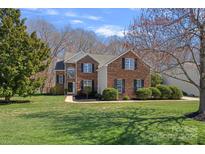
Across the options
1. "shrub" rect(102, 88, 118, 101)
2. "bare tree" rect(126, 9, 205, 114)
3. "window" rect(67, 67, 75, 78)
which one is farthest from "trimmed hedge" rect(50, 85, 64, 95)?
"bare tree" rect(126, 9, 205, 114)

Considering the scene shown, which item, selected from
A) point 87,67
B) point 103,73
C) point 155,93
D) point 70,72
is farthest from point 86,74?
point 155,93

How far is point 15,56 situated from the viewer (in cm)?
2094

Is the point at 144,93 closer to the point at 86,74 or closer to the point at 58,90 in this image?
the point at 86,74

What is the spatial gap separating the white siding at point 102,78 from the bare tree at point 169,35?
14982 mm

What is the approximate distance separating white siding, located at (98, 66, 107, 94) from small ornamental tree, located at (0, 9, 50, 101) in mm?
6796

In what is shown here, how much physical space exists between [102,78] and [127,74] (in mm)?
2486

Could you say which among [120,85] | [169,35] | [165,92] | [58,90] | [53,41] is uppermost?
[53,41]

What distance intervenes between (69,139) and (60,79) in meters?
26.9

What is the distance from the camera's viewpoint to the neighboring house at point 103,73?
86.4ft

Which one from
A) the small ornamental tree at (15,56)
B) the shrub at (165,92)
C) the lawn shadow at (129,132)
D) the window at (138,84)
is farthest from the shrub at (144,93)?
the lawn shadow at (129,132)

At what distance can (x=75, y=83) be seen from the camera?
30.9 m

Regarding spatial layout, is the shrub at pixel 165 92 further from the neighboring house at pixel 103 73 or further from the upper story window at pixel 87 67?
the upper story window at pixel 87 67

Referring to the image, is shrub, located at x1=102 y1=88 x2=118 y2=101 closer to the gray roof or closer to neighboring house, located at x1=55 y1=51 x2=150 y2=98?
neighboring house, located at x1=55 y1=51 x2=150 y2=98
